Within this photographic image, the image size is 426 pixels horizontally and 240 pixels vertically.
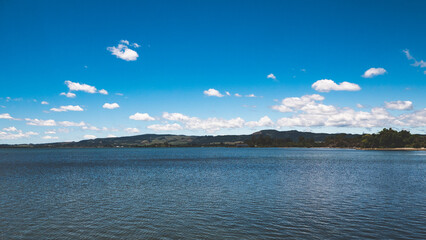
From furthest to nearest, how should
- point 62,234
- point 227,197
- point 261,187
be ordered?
1. point 261,187
2. point 227,197
3. point 62,234

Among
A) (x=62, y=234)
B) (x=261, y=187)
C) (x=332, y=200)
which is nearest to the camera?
(x=62, y=234)

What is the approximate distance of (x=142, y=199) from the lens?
3331 cm

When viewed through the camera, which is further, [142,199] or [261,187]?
[261,187]

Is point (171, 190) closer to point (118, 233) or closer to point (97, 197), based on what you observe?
point (97, 197)

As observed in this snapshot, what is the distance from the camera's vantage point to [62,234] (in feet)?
68.8

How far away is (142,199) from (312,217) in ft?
57.7

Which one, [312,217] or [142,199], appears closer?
[312,217]

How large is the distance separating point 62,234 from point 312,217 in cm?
1834

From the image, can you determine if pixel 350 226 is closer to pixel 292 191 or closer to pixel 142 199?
pixel 292 191

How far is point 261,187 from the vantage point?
41281 millimetres

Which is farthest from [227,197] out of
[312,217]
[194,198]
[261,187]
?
[312,217]

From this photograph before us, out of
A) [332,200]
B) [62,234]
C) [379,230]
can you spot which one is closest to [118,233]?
[62,234]

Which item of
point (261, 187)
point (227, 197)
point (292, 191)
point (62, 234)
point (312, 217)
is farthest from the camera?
point (261, 187)

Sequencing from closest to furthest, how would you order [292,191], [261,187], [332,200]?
[332,200] → [292,191] → [261,187]
